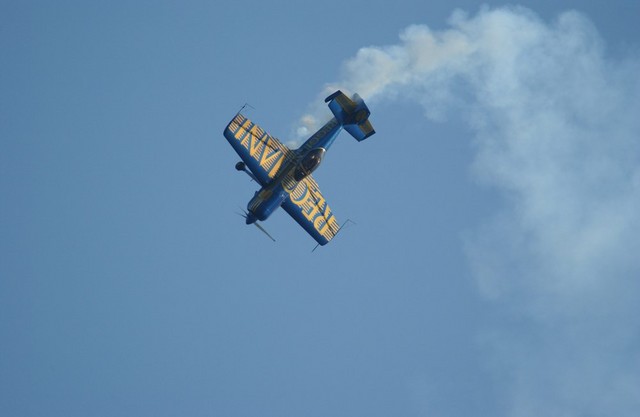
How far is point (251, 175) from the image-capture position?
78.2m

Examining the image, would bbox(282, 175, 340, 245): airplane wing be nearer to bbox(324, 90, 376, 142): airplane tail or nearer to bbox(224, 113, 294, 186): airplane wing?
bbox(224, 113, 294, 186): airplane wing

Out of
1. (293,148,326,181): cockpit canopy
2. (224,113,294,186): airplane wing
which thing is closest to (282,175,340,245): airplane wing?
(293,148,326,181): cockpit canopy

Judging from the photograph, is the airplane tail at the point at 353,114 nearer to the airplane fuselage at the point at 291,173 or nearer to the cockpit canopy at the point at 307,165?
the airplane fuselage at the point at 291,173

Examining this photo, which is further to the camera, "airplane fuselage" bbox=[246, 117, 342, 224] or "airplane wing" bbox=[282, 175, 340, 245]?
"airplane wing" bbox=[282, 175, 340, 245]

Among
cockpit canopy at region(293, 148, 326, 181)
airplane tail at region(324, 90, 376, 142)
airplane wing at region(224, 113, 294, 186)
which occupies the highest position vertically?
airplane tail at region(324, 90, 376, 142)

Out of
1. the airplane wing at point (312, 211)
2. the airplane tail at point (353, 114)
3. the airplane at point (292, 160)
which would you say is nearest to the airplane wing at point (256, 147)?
the airplane at point (292, 160)

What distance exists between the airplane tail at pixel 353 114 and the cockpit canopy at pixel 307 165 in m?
3.48

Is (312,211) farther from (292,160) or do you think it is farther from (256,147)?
(256,147)

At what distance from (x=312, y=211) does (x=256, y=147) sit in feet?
23.2

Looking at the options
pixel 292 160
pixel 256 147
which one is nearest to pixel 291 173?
pixel 292 160

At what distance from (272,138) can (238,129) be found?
9.02ft

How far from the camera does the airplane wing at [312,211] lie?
262 feet

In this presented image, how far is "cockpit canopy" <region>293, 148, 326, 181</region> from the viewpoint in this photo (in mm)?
78562

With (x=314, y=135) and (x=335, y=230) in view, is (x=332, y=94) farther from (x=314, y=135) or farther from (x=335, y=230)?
(x=335, y=230)
